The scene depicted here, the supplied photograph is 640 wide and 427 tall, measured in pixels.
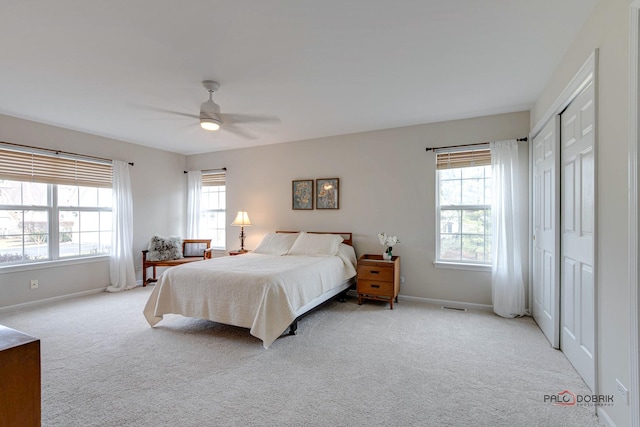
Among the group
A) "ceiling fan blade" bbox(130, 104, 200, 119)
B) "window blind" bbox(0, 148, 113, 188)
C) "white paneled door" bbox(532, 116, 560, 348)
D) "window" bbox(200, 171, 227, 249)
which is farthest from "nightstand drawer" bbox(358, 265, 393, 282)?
"window blind" bbox(0, 148, 113, 188)

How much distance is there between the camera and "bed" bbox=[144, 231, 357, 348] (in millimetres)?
2869

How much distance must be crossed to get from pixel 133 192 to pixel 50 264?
1.61m

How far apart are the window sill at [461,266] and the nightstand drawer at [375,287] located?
0.77 meters

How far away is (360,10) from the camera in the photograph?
1.92m

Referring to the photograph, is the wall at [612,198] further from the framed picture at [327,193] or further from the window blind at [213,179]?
the window blind at [213,179]

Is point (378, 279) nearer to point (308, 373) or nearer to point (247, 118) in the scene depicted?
point (308, 373)

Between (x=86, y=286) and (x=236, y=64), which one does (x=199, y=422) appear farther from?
(x=86, y=286)

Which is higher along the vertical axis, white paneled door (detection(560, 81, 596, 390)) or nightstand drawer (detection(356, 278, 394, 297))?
white paneled door (detection(560, 81, 596, 390))

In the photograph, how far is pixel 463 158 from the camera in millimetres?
4074

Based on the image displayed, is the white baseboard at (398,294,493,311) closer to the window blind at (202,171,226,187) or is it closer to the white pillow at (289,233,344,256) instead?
the white pillow at (289,233,344,256)

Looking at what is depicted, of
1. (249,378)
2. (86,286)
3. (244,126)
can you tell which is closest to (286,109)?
(244,126)

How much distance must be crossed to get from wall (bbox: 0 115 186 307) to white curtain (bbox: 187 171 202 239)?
0.75 feet

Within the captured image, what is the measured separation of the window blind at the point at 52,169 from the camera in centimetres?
390

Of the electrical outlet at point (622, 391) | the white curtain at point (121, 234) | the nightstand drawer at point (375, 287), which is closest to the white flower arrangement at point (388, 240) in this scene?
the nightstand drawer at point (375, 287)
